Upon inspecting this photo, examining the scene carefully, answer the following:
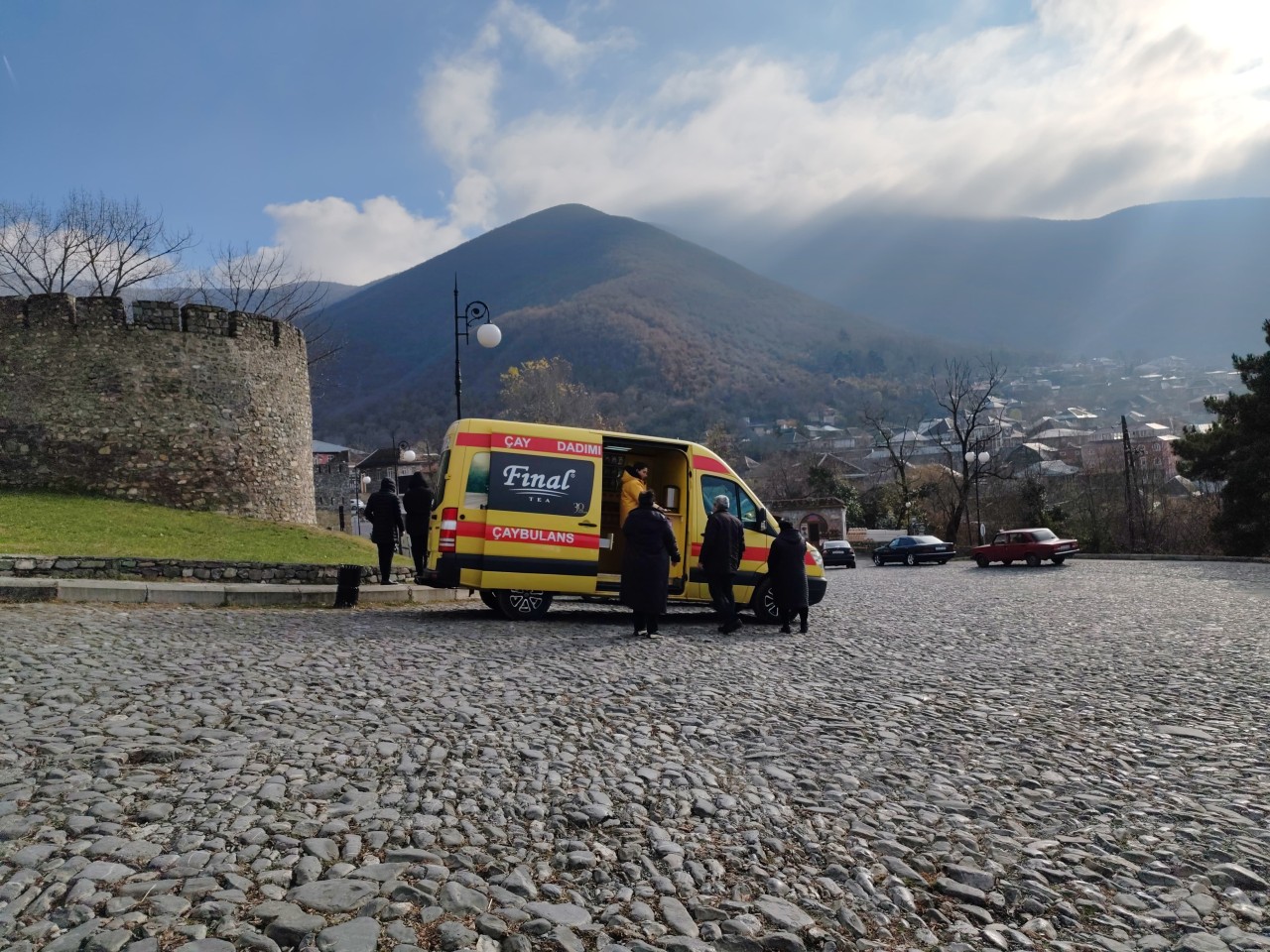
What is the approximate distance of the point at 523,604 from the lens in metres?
12.2

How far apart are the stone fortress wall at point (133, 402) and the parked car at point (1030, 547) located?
2805 cm

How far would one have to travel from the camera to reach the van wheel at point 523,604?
1207 centimetres

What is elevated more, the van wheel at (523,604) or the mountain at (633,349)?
the mountain at (633,349)

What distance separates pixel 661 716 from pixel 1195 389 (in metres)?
184

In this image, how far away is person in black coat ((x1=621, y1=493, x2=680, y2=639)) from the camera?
10633mm

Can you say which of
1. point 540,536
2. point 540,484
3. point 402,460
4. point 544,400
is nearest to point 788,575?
point 540,536

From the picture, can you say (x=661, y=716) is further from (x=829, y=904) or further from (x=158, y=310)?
(x=158, y=310)

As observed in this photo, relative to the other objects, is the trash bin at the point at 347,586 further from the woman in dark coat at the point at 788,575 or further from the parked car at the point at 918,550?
the parked car at the point at 918,550

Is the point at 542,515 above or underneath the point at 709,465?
underneath

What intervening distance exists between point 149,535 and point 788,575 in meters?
13.0

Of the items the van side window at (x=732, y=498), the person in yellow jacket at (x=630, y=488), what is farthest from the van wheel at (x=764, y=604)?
the person in yellow jacket at (x=630, y=488)

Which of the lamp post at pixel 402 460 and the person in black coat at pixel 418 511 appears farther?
the lamp post at pixel 402 460

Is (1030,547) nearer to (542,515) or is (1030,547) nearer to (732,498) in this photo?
(732,498)

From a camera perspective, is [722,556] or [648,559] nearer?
[648,559]
